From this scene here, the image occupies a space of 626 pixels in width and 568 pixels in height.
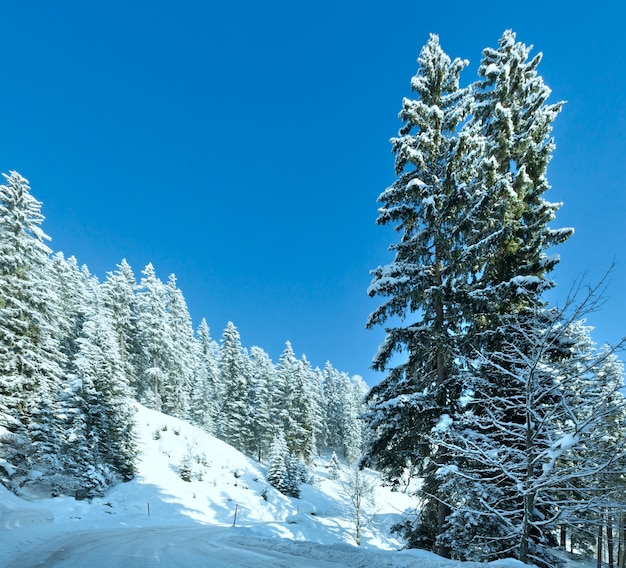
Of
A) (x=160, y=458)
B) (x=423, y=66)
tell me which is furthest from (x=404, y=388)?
(x=160, y=458)

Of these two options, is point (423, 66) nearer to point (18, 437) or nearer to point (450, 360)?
point (450, 360)

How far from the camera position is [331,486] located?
141 ft

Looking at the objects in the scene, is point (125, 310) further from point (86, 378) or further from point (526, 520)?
point (526, 520)

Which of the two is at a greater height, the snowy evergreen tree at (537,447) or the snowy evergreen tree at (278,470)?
the snowy evergreen tree at (537,447)

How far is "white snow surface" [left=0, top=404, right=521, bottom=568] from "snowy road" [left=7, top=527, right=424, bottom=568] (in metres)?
0.02

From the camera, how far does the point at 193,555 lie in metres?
7.72

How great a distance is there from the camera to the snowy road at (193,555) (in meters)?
6.52

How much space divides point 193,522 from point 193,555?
14.0 m

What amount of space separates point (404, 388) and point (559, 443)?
5606 millimetres

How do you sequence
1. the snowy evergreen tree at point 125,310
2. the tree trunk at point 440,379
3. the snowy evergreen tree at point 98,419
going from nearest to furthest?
the tree trunk at point 440,379, the snowy evergreen tree at point 98,419, the snowy evergreen tree at point 125,310

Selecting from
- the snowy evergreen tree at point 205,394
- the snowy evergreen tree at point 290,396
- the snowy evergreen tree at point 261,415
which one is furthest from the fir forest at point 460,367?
the snowy evergreen tree at point 205,394

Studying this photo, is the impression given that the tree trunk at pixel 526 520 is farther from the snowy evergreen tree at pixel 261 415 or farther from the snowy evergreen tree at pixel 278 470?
the snowy evergreen tree at pixel 261 415

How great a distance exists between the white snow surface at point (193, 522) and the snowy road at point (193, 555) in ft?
0.07

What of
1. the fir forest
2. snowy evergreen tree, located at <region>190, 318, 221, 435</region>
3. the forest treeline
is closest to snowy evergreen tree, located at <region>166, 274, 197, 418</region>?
the forest treeline
